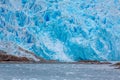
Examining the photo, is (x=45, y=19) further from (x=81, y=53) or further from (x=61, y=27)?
(x=81, y=53)

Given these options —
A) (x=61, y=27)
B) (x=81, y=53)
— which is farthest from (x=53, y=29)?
(x=81, y=53)

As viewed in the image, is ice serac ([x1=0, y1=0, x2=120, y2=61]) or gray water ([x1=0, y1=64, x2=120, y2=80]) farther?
ice serac ([x1=0, y1=0, x2=120, y2=61])

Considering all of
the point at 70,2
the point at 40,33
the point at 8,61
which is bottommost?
the point at 8,61

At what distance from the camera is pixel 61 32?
90.7m

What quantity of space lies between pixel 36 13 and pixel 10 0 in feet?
31.0

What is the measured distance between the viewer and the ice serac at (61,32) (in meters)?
89.9

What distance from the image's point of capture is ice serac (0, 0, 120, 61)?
89.9 m

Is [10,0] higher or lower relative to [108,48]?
higher

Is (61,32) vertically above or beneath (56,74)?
above

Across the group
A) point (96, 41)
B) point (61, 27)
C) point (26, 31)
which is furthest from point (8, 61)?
point (96, 41)

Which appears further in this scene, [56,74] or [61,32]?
[61,32]

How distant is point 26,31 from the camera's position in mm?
89625

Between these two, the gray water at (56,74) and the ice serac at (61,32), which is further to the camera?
the ice serac at (61,32)

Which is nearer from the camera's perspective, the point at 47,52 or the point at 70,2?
the point at 47,52
